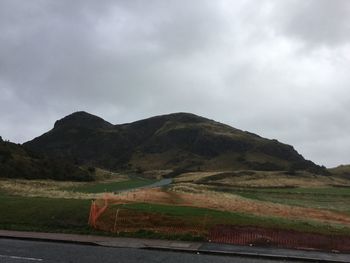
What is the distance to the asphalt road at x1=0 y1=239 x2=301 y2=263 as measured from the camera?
1836 cm

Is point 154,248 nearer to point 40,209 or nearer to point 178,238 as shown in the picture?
point 178,238

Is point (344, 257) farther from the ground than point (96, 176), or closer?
closer

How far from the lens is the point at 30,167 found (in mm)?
104125

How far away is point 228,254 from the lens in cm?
2030

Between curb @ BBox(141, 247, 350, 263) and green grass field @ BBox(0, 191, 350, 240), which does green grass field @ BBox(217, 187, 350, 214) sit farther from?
curb @ BBox(141, 247, 350, 263)

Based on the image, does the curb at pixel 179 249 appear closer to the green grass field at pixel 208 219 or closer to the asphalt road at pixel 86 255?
the asphalt road at pixel 86 255

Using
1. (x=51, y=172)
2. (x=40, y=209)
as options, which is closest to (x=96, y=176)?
(x=51, y=172)

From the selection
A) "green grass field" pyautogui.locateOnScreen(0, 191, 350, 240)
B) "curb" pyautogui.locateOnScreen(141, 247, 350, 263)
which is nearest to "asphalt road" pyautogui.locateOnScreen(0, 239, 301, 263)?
"curb" pyautogui.locateOnScreen(141, 247, 350, 263)

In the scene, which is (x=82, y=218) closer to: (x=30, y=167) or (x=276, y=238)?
(x=276, y=238)

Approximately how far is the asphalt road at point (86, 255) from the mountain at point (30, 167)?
248ft

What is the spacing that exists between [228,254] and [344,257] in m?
4.49

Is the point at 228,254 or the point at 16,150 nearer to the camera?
the point at 228,254

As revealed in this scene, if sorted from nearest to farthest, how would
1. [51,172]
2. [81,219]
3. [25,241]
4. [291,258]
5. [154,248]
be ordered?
[291,258] → [154,248] → [25,241] → [81,219] → [51,172]

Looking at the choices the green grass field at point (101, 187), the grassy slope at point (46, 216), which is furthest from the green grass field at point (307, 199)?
the grassy slope at point (46, 216)
